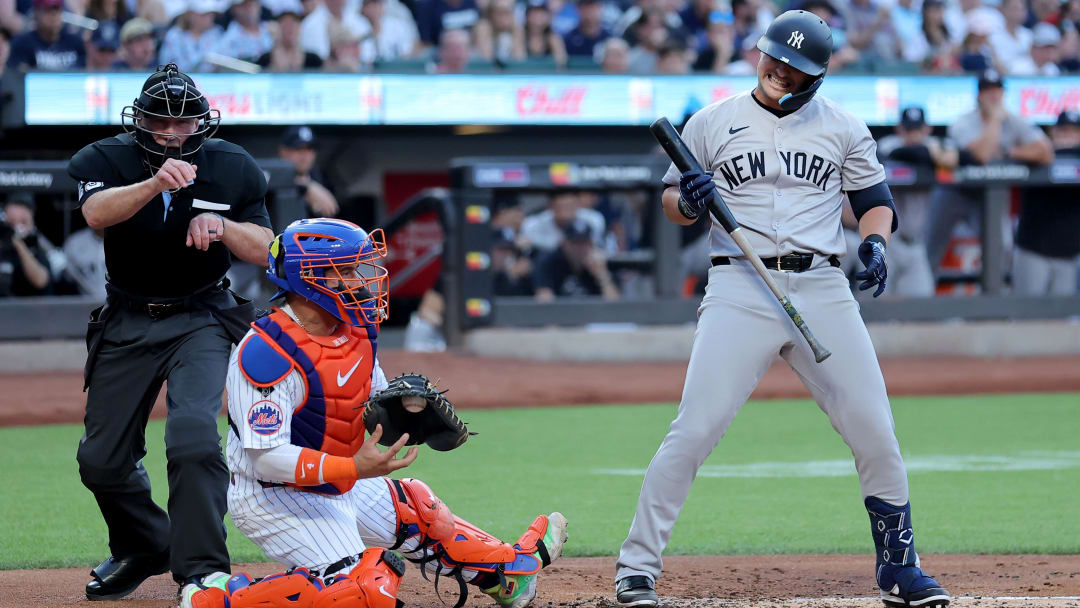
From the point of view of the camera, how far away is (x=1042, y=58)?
1534cm

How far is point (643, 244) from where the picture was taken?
12.2 m

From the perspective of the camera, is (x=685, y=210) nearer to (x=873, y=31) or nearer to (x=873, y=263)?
(x=873, y=263)

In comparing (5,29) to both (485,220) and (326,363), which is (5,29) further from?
(326,363)

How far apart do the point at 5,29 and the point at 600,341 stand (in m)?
5.86

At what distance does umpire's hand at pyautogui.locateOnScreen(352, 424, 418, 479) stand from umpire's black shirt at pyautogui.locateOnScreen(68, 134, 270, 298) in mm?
1190

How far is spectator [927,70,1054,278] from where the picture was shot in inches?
493

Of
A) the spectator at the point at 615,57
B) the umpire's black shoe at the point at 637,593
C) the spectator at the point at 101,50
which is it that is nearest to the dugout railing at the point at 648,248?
the spectator at the point at 615,57

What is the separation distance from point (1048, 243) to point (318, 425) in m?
10.2

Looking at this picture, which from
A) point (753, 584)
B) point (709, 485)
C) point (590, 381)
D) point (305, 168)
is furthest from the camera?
point (305, 168)

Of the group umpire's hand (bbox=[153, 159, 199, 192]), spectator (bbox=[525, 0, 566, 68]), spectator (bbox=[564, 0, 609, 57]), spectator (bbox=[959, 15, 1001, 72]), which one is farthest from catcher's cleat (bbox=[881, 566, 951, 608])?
spectator (bbox=[959, 15, 1001, 72])

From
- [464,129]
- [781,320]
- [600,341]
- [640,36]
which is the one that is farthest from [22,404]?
[640,36]

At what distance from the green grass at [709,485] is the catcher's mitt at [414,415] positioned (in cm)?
168

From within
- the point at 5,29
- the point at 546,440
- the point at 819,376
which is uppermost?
the point at 5,29

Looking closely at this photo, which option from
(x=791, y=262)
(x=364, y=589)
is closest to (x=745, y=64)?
(x=791, y=262)
